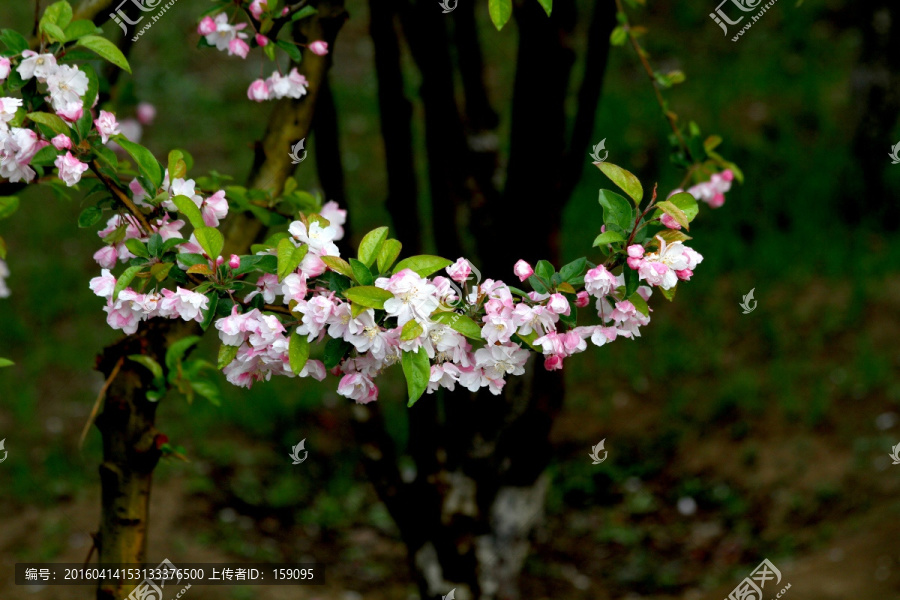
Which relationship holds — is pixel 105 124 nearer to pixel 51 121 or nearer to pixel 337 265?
pixel 51 121

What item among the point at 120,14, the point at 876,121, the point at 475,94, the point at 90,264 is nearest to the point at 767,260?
the point at 876,121

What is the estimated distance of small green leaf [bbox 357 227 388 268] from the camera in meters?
1.04

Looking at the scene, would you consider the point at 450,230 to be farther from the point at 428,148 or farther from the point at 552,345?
the point at 552,345

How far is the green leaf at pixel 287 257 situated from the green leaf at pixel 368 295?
0.31 ft

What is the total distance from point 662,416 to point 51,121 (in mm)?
3198

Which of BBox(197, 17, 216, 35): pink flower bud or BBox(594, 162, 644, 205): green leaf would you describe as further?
BBox(197, 17, 216, 35): pink flower bud

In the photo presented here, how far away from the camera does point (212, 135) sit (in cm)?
589

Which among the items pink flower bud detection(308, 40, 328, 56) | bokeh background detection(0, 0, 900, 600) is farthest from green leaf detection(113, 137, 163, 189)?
bokeh background detection(0, 0, 900, 600)

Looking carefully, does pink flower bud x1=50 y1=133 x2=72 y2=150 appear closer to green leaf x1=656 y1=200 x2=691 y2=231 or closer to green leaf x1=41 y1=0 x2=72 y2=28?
green leaf x1=41 y1=0 x2=72 y2=28

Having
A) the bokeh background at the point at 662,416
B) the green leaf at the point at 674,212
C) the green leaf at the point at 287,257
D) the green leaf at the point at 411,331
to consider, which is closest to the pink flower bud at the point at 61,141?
the green leaf at the point at 287,257

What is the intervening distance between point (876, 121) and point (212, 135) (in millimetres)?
4266

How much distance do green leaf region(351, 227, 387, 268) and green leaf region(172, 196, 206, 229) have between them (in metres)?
0.24

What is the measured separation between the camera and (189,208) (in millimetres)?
1121

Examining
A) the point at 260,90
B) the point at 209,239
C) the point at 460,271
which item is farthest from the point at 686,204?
the point at 260,90
